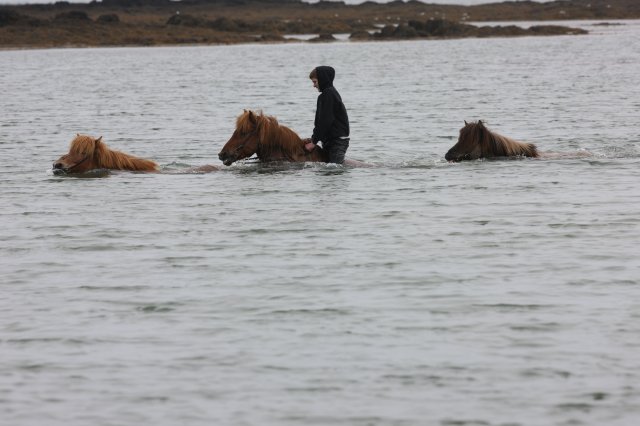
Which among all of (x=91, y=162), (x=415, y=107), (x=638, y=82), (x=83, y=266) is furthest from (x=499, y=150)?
(x=638, y=82)

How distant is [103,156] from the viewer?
19484 millimetres

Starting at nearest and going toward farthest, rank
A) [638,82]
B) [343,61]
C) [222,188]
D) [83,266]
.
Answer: [83,266] → [222,188] → [638,82] → [343,61]

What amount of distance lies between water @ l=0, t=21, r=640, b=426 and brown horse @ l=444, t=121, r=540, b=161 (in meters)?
0.25

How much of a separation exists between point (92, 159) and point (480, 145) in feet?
22.7

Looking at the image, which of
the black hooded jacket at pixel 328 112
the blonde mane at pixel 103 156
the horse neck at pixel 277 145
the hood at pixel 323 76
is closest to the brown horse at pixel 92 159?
the blonde mane at pixel 103 156

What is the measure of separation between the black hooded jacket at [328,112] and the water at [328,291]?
0.91m

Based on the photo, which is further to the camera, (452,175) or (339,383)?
(452,175)

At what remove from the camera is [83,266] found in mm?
13125

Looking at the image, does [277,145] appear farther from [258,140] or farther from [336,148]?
[336,148]

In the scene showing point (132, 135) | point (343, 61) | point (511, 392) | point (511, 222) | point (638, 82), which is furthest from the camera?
point (343, 61)

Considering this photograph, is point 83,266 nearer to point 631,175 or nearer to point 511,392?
point 511,392

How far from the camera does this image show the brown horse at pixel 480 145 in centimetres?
1998

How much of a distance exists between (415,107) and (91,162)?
22.8 meters

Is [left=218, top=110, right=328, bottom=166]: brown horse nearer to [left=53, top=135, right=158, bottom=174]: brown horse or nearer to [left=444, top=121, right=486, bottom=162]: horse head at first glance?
[left=53, top=135, right=158, bottom=174]: brown horse
